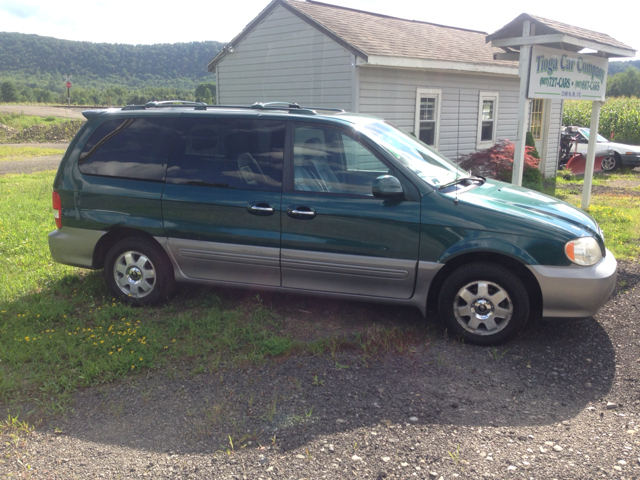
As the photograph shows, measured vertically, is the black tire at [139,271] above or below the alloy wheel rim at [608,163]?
below

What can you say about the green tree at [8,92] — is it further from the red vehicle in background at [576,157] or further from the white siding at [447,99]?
the red vehicle in background at [576,157]

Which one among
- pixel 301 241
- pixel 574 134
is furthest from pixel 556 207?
pixel 574 134

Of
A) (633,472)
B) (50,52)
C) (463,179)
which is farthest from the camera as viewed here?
(50,52)

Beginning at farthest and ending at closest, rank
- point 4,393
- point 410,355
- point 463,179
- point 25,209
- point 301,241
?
point 25,209 → point 463,179 → point 301,241 → point 410,355 → point 4,393

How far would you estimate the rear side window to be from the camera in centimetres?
518

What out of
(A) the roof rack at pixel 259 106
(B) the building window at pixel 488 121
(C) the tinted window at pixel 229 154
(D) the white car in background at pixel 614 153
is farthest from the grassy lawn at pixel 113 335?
(D) the white car in background at pixel 614 153

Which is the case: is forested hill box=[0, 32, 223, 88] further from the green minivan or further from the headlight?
the headlight

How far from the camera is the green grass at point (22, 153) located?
22.1 metres

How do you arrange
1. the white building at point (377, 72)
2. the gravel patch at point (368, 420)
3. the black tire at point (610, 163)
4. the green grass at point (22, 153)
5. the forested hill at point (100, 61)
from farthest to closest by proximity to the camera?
the forested hill at point (100, 61) → the green grass at point (22, 153) → the black tire at point (610, 163) → the white building at point (377, 72) → the gravel patch at point (368, 420)

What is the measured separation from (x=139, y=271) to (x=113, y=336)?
0.81m

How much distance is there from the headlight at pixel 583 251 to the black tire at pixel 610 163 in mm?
16061

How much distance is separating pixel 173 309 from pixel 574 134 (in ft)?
58.9

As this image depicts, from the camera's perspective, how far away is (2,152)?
934 inches

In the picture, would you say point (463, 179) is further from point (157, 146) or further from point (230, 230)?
point (157, 146)
